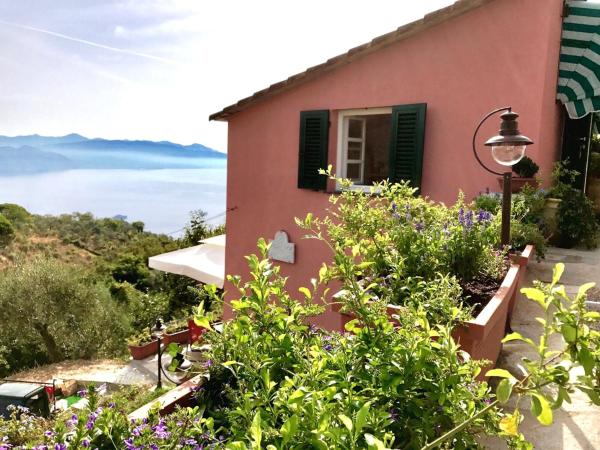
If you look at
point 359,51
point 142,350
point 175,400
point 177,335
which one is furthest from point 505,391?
point 142,350

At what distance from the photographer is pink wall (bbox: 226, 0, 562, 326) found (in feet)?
17.9

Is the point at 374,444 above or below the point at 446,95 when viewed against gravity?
below

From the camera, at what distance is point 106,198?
120 feet

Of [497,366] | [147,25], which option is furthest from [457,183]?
[147,25]

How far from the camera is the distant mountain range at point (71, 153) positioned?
37.3 m

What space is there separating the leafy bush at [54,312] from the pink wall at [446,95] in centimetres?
952

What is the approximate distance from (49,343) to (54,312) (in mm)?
1202

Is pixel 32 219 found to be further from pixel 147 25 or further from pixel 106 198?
pixel 147 25

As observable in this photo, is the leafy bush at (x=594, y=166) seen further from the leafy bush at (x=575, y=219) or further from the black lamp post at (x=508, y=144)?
the black lamp post at (x=508, y=144)

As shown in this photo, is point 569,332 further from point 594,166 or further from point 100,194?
point 100,194

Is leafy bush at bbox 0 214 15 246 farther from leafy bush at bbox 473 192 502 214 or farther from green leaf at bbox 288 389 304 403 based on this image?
green leaf at bbox 288 389 304 403

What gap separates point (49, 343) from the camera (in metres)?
14.5

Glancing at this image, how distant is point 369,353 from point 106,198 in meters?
38.5

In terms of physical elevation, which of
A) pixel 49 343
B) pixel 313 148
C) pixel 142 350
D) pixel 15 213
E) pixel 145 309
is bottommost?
pixel 49 343
